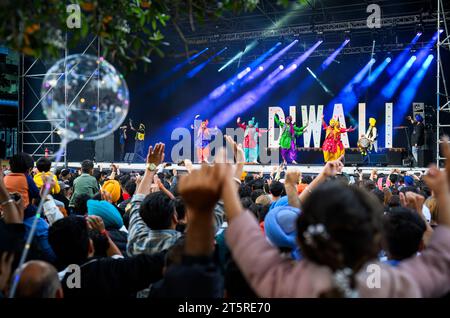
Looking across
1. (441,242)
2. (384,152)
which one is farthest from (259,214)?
(384,152)

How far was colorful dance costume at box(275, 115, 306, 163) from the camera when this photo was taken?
15688 mm

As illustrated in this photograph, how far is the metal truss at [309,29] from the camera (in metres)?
12.9

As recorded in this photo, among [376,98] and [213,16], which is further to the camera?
[376,98]

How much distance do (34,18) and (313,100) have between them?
15.6m

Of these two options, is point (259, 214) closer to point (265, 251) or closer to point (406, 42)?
point (265, 251)

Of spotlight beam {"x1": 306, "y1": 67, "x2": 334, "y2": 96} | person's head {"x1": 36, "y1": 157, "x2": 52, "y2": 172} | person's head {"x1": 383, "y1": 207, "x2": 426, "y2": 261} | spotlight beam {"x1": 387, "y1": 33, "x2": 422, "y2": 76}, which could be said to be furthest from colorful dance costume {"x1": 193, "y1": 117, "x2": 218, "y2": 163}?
person's head {"x1": 383, "y1": 207, "x2": 426, "y2": 261}

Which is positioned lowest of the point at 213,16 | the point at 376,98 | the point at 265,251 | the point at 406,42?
the point at 265,251

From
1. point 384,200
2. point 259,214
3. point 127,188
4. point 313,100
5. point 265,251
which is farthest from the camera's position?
point 313,100

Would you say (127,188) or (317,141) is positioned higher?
(317,141)

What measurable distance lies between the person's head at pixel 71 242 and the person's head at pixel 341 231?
1.46 metres

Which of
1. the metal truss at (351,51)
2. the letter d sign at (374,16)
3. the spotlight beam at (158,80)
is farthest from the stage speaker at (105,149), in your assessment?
the letter d sign at (374,16)

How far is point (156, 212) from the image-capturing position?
8.21ft

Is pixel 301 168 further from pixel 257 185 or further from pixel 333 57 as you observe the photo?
pixel 257 185

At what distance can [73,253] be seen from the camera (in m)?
2.24
